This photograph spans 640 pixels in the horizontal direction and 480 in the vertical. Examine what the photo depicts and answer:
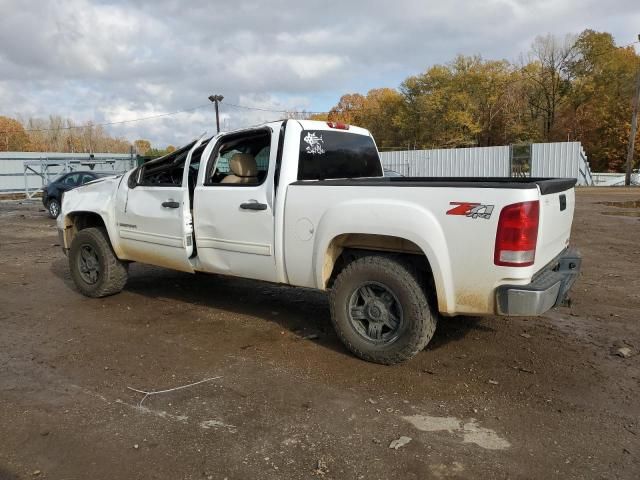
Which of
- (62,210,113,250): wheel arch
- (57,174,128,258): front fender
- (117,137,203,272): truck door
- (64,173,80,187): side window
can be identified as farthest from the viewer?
(64,173,80,187): side window

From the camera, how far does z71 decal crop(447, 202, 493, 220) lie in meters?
3.61

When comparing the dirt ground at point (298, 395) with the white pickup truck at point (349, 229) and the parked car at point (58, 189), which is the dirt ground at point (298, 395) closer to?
the white pickup truck at point (349, 229)

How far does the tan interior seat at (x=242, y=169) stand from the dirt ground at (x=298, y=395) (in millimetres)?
1501

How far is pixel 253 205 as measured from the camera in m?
4.80

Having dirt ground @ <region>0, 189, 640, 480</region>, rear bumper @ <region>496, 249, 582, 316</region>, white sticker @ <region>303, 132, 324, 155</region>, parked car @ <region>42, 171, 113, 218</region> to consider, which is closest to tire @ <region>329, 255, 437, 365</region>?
dirt ground @ <region>0, 189, 640, 480</region>

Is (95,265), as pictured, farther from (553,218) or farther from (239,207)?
(553,218)

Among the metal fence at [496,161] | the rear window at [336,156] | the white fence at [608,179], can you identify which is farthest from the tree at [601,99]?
the rear window at [336,156]

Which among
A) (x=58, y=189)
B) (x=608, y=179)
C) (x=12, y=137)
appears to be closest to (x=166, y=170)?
(x=58, y=189)

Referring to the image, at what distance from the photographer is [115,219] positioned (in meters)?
6.22

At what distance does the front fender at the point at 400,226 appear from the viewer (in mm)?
3850

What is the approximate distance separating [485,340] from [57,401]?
3.60 meters

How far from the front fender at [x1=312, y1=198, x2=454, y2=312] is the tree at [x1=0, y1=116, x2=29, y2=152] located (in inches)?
3277

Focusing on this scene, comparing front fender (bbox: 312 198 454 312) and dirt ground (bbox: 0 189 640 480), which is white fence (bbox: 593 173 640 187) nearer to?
dirt ground (bbox: 0 189 640 480)

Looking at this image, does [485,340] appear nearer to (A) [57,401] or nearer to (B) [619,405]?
(B) [619,405]
